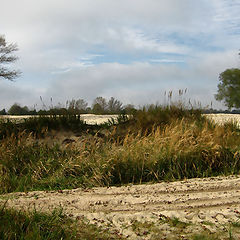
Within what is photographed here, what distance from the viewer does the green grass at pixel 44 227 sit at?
3.77m

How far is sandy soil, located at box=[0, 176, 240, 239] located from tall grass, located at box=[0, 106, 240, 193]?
0.58m

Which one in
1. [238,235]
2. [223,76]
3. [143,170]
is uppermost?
[223,76]

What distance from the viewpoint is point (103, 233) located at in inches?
160

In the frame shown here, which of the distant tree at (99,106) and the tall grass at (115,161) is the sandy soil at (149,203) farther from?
the distant tree at (99,106)

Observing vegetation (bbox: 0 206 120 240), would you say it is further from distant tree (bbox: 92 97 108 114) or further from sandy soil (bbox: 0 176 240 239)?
distant tree (bbox: 92 97 108 114)

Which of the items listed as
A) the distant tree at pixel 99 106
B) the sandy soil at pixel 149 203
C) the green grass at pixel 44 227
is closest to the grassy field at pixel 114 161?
the sandy soil at pixel 149 203

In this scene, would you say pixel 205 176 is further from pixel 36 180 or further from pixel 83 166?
pixel 36 180

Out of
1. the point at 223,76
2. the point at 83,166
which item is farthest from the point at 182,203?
the point at 223,76

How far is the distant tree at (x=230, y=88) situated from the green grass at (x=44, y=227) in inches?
907

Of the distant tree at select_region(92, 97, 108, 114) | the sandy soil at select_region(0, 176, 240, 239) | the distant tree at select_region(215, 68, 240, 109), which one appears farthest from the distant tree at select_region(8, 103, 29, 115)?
the sandy soil at select_region(0, 176, 240, 239)

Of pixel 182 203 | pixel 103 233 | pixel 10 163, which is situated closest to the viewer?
pixel 103 233

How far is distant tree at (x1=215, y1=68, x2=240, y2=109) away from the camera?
25350 mm

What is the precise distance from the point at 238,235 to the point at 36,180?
3921 millimetres

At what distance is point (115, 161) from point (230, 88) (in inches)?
841
